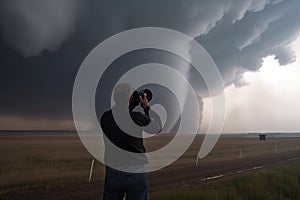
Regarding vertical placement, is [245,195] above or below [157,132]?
below

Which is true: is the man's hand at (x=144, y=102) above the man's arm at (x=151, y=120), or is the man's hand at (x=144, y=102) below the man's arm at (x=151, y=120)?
A: above

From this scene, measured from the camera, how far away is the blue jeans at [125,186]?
9.50ft

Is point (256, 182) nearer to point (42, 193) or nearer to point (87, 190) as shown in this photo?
point (87, 190)

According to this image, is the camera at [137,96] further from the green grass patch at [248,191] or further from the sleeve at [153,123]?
the green grass patch at [248,191]

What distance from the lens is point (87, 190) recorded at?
511 inches

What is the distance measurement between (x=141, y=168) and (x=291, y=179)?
442 inches

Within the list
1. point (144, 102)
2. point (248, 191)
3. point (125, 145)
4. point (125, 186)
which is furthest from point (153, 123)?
point (248, 191)

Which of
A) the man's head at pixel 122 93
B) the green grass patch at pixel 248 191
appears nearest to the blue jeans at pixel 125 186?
the man's head at pixel 122 93

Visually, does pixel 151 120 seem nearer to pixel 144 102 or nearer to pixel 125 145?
pixel 144 102

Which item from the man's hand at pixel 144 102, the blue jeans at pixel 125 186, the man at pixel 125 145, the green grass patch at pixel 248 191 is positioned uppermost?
the man's hand at pixel 144 102

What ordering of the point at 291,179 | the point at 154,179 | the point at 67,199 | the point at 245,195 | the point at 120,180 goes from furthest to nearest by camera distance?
the point at 154,179, the point at 291,179, the point at 67,199, the point at 245,195, the point at 120,180

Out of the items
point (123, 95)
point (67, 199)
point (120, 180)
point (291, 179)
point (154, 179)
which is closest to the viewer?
point (120, 180)

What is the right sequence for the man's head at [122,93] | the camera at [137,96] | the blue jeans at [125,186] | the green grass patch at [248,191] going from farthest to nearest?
the green grass patch at [248,191], the camera at [137,96], the man's head at [122,93], the blue jeans at [125,186]

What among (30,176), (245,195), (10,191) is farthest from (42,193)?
(245,195)
